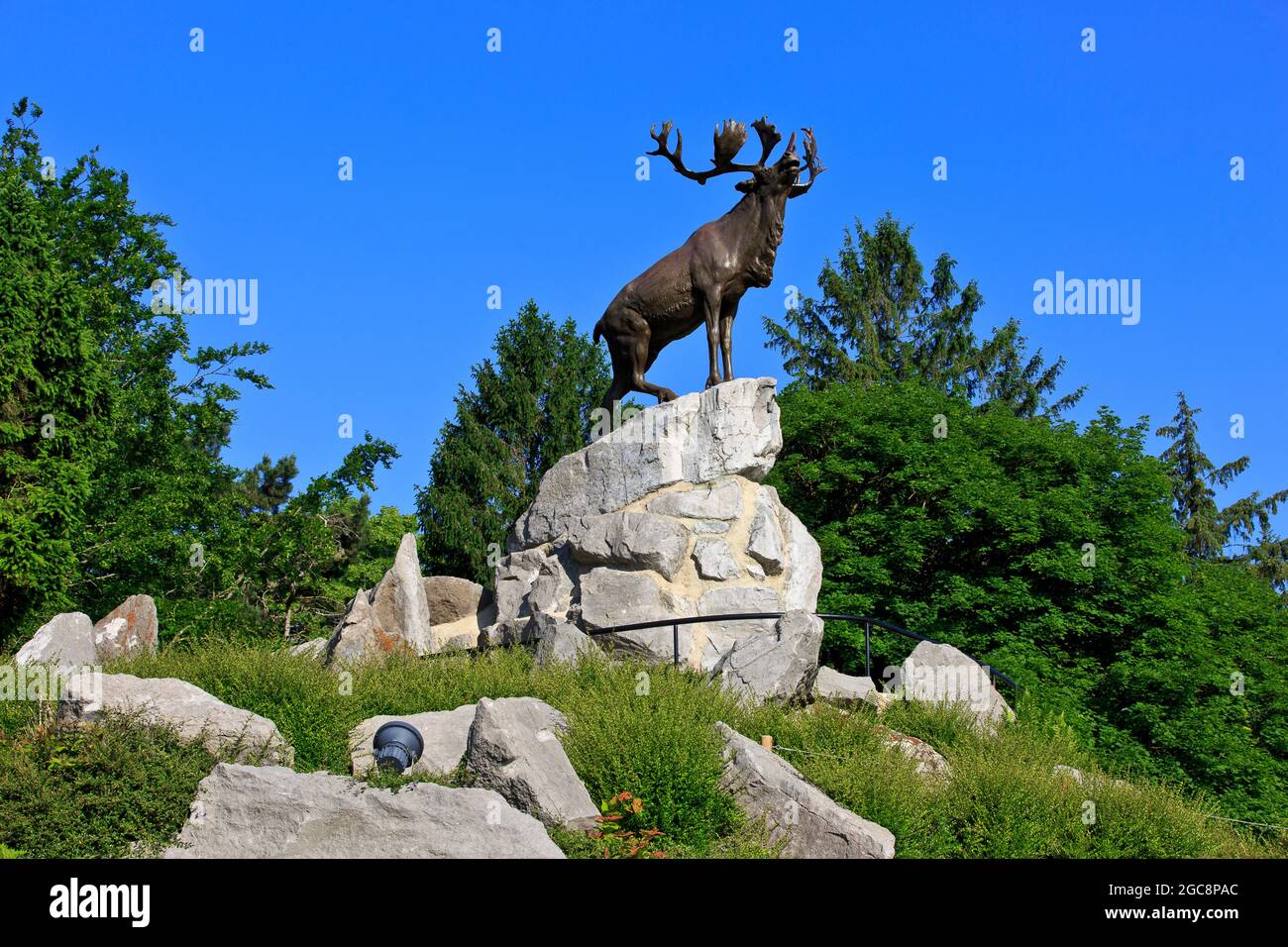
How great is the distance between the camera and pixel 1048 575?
907 inches

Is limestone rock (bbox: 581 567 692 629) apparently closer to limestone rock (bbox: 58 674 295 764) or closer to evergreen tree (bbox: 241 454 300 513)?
limestone rock (bbox: 58 674 295 764)

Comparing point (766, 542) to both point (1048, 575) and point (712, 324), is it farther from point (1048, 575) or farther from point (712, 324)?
point (1048, 575)

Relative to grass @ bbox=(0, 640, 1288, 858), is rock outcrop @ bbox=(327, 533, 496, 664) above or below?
above

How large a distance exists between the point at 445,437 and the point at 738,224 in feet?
65.8

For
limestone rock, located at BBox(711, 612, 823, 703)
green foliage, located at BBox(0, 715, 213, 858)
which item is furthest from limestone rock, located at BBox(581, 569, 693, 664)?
green foliage, located at BBox(0, 715, 213, 858)

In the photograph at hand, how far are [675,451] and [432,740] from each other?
7022mm

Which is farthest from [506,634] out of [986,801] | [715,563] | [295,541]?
[295,541]

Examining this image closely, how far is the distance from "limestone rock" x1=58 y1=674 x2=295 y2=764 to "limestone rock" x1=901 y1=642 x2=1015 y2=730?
732 centimetres

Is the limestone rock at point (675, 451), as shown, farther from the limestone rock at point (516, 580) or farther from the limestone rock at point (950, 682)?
the limestone rock at point (950, 682)

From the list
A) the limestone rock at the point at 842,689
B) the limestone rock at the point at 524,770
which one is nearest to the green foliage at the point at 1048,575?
the limestone rock at the point at 842,689

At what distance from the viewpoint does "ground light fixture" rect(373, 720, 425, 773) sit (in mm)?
8594

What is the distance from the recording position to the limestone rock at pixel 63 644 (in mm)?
13188
